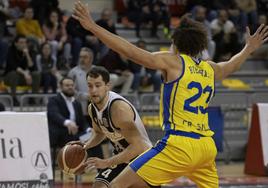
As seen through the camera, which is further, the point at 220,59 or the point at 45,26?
the point at 220,59

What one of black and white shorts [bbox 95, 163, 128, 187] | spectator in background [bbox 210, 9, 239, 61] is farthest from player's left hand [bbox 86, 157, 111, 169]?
spectator in background [bbox 210, 9, 239, 61]

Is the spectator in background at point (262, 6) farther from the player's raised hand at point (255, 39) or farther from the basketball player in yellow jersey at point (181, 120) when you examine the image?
the basketball player in yellow jersey at point (181, 120)

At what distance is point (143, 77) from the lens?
1716 centimetres

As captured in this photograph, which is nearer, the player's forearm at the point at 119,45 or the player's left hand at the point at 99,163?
the player's forearm at the point at 119,45

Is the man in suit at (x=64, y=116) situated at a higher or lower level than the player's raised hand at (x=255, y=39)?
lower

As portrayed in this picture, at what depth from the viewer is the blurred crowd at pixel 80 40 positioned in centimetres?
1548

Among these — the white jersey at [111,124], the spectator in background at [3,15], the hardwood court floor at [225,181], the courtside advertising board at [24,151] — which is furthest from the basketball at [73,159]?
the spectator in background at [3,15]

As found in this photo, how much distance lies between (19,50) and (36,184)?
5310 mm

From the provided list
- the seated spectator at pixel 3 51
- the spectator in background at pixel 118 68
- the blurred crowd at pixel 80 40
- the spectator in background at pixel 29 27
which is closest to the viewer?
the blurred crowd at pixel 80 40

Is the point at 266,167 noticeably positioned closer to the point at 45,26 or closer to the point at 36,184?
the point at 36,184

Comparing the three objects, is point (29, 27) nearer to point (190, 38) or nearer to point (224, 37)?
point (224, 37)

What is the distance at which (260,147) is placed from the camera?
46.6 feet

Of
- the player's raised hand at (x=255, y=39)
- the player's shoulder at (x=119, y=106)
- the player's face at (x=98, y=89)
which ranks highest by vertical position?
the player's raised hand at (x=255, y=39)

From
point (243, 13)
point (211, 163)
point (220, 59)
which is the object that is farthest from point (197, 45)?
point (243, 13)
